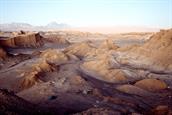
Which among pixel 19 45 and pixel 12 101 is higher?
→ pixel 12 101

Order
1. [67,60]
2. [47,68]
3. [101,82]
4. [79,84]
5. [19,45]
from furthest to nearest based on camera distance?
1. [19,45]
2. [67,60]
3. [47,68]
4. [101,82]
5. [79,84]

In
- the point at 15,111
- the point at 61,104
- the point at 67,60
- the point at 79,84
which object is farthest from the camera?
the point at 67,60

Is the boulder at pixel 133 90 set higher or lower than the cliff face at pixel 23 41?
higher

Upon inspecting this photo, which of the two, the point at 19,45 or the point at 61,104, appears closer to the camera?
the point at 61,104

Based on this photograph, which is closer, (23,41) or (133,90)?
(133,90)

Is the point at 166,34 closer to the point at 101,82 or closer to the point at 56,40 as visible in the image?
the point at 101,82

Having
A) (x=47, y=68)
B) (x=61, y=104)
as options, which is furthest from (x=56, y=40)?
(x=61, y=104)

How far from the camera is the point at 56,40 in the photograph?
167 feet

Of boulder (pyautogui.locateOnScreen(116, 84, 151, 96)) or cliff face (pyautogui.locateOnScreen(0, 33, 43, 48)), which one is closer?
boulder (pyautogui.locateOnScreen(116, 84, 151, 96))

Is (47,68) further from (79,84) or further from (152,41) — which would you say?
(152,41)

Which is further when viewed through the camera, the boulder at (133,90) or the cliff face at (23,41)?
the cliff face at (23,41)

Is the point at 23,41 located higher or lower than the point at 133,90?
lower

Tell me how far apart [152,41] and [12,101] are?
850 inches

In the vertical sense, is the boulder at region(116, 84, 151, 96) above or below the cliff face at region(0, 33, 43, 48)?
above
